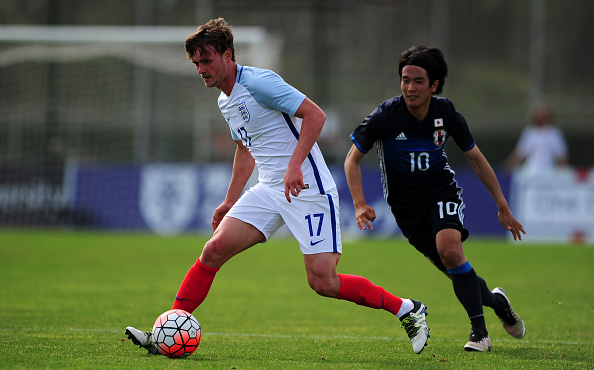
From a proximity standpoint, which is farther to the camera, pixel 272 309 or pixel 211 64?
pixel 272 309

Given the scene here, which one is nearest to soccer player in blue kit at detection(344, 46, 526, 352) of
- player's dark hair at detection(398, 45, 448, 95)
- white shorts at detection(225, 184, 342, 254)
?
player's dark hair at detection(398, 45, 448, 95)

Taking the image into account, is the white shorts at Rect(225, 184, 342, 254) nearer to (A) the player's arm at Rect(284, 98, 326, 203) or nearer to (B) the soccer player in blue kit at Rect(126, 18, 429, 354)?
(B) the soccer player in blue kit at Rect(126, 18, 429, 354)

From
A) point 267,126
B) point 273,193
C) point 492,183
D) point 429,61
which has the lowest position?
point 273,193

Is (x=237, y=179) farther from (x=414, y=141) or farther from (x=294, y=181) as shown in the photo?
(x=414, y=141)

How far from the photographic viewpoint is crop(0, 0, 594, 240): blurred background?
54.9 feet

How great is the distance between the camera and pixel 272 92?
5277 millimetres

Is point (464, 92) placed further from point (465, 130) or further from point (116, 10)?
point (465, 130)

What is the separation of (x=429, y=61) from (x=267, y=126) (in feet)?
4.05

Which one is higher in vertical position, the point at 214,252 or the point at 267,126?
the point at 267,126

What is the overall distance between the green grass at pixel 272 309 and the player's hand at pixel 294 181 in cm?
105

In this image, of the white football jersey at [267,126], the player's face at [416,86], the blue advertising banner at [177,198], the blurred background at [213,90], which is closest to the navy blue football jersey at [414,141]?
the player's face at [416,86]

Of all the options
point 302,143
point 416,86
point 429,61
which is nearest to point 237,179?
point 302,143

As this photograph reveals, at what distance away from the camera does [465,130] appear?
5797 mm

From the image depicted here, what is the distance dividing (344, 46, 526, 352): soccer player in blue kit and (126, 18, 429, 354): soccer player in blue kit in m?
0.38
